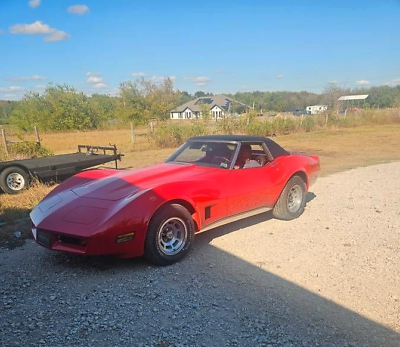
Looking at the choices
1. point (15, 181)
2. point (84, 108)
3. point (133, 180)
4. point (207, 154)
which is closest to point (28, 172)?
point (15, 181)

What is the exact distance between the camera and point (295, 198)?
5668 mm

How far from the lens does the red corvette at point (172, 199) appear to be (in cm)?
339

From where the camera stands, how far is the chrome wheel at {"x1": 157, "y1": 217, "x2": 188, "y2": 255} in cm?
375

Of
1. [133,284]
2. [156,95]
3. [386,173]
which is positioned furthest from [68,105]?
[133,284]

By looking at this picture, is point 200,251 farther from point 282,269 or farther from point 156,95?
point 156,95

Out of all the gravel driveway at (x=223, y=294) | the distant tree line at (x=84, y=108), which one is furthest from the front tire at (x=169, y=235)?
the distant tree line at (x=84, y=108)

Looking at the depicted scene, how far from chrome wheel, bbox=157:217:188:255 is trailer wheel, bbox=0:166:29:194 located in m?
5.50

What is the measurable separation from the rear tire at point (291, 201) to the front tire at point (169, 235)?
1.98 meters

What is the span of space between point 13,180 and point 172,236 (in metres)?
5.65

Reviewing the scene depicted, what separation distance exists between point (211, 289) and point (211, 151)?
2278 millimetres

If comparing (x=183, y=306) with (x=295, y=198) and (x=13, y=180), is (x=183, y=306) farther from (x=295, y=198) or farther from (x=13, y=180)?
(x=13, y=180)

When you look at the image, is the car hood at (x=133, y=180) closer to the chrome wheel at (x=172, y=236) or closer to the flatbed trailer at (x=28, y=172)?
the chrome wheel at (x=172, y=236)

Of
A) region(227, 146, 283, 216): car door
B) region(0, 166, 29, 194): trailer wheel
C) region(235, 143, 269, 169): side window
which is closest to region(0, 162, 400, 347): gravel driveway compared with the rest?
region(227, 146, 283, 216): car door

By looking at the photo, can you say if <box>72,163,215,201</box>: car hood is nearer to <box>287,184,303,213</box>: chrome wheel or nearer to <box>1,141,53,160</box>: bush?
<box>287,184,303,213</box>: chrome wheel
